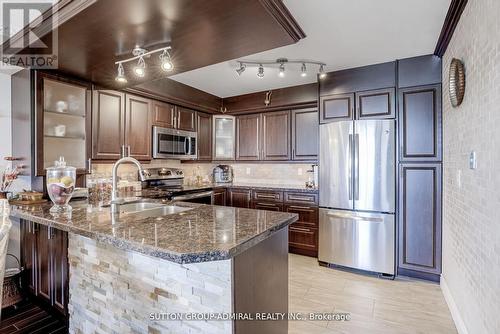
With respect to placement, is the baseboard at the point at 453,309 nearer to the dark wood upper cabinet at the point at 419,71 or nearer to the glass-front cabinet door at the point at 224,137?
the dark wood upper cabinet at the point at 419,71

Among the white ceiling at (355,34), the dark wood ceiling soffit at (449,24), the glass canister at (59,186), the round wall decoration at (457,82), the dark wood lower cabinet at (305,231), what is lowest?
the dark wood lower cabinet at (305,231)

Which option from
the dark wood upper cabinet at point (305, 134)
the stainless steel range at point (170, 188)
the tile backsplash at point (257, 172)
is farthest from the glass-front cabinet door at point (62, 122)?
the dark wood upper cabinet at point (305, 134)

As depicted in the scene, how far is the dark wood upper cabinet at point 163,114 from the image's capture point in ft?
12.0

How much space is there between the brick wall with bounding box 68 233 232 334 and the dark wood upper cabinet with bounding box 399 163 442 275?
8.36 feet

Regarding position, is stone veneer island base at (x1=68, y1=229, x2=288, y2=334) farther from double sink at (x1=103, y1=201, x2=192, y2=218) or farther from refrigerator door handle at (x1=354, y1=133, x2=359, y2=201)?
refrigerator door handle at (x1=354, y1=133, x2=359, y2=201)

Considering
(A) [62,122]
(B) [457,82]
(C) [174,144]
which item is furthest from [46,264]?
(B) [457,82]

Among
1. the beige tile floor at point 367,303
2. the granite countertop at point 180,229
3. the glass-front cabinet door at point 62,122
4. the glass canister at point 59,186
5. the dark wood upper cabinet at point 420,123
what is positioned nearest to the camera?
the granite countertop at point 180,229

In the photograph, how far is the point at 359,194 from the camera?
310 centimetres

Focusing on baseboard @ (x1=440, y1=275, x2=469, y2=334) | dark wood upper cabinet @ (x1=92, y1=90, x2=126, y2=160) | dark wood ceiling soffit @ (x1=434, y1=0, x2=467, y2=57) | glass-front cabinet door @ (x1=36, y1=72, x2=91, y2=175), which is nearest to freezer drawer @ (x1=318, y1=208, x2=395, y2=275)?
baseboard @ (x1=440, y1=275, x2=469, y2=334)

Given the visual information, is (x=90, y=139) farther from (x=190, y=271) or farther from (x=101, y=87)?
(x=190, y=271)

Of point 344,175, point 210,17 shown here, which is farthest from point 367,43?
point 210,17

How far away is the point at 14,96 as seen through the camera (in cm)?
265

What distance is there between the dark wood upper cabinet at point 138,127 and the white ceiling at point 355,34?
64cm

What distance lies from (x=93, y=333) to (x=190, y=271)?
3.45ft
